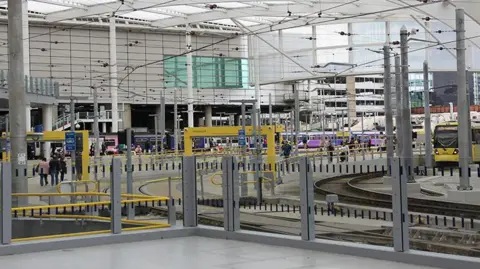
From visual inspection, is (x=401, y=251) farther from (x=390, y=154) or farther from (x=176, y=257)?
(x=390, y=154)

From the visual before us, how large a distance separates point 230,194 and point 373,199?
7206 mm

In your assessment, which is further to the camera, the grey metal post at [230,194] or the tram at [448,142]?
the tram at [448,142]

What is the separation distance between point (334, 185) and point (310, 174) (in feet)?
42.1

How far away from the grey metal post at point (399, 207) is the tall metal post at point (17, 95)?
11.0 metres

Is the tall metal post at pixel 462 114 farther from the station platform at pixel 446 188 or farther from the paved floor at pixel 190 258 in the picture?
the paved floor at pixel 190 258

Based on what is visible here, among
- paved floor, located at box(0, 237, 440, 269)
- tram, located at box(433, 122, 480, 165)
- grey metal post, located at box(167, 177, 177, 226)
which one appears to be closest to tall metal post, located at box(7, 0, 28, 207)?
grey metal post, located at box(167, 177, 177, 226)

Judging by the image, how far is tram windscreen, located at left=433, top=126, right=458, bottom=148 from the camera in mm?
37125

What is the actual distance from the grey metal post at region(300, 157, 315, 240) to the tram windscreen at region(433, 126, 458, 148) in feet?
97.8

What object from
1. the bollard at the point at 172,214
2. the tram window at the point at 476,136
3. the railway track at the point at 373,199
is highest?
the tram window at the point at 476,136

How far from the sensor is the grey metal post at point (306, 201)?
29.5 ft

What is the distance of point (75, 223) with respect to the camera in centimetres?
1301

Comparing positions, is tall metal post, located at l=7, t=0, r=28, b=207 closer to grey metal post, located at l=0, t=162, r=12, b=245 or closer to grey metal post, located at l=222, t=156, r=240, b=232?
grey metal post, located at l=0, t=162, r=12, b=245

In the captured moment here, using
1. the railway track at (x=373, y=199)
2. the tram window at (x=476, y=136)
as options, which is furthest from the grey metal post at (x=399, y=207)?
the tram window at (x=476, y=136)

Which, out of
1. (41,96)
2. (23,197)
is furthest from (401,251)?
(41,96)
